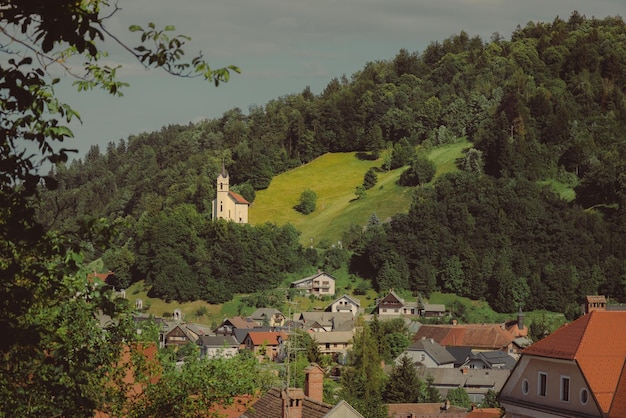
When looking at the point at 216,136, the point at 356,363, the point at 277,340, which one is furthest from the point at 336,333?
the point at 216,136

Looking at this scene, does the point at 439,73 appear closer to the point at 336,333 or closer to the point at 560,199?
the point at 560,199

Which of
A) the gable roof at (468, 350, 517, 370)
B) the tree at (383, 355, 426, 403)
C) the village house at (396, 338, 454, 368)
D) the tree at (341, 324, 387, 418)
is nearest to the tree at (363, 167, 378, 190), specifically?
the village house at (396, 338, 454, 368)

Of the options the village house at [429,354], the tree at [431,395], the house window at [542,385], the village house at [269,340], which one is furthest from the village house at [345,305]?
the house window at [542,385]

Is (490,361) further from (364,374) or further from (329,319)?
(329,319)

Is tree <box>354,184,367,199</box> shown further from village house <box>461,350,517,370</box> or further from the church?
village house <box>461,350,517,370</box>

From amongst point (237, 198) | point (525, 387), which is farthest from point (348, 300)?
point (525, 387)

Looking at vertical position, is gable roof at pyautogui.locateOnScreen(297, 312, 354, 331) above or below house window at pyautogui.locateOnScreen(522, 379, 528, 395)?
above

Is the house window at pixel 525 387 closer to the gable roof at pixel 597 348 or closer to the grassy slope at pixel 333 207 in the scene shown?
the gable roof at pixel 597 348
